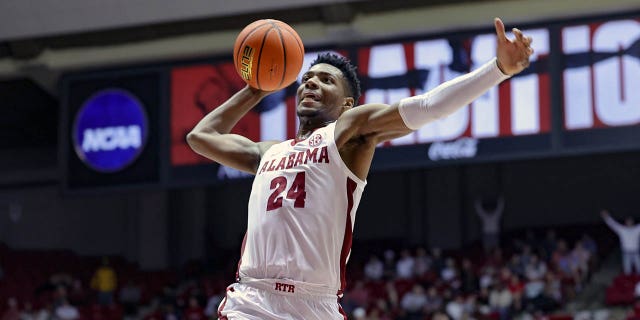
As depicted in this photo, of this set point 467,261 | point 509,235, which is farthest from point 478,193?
point 467,261

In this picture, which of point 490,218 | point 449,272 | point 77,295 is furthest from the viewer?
point 490,218

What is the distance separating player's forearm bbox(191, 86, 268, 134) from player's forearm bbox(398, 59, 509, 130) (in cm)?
98

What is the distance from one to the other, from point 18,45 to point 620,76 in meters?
9.16

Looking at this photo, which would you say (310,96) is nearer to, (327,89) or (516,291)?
(327,89)

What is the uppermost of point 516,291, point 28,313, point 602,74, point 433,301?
point 602,74

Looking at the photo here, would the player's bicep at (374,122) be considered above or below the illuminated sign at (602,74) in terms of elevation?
below

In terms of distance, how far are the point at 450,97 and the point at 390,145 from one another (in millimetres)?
9493

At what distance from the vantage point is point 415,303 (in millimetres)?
14875

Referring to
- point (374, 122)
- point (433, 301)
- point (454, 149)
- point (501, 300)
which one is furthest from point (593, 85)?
point (374, 122)

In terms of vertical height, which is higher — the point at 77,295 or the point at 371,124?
the point at 371,124

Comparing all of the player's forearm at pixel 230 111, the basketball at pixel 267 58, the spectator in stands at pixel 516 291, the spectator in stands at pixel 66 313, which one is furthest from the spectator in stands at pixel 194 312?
the basketball at pixel 267 58

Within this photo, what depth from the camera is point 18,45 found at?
1683cm

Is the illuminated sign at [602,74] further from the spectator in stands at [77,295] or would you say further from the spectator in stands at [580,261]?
the spectator in stands at [77,295]

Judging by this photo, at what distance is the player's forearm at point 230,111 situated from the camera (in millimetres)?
4801
